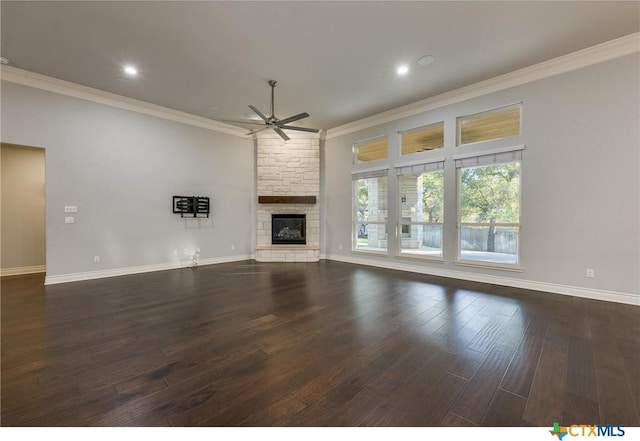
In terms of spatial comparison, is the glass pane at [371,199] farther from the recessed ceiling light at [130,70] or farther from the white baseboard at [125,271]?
the recessed ceiling light at [130,70]

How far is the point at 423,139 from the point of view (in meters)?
5.74

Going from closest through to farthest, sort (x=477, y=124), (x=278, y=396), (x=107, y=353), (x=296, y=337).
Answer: (x=278, y=396)
(x=107, y=353)
(x=296, y=337)
(x=477, y=124)

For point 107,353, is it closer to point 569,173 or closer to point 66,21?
point 66,21

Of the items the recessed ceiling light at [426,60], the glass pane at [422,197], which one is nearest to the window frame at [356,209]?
the glass pane at [422,197]

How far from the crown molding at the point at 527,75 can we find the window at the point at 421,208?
1155mm

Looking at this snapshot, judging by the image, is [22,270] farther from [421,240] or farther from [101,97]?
[421,240]

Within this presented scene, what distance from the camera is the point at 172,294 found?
159 inches

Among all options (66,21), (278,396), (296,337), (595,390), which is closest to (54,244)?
(66,21)

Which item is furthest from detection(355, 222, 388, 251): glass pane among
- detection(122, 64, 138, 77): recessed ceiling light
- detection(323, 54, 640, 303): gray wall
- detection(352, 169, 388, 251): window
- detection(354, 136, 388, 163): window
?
detection(122, 64, 138, 77): recessed ceiling light

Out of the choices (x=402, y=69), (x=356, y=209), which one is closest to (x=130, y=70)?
(x=402, y=69)

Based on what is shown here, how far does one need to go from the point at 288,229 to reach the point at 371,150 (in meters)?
2.98

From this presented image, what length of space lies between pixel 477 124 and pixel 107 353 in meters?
6.09

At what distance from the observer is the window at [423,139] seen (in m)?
5.48

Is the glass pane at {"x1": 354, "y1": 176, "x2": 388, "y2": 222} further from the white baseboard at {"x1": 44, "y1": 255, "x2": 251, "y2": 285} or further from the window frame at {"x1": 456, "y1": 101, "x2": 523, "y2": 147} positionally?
the white baseboard at {"x1": 44, "y1": 255, "x2": 251, "y2": 285}
